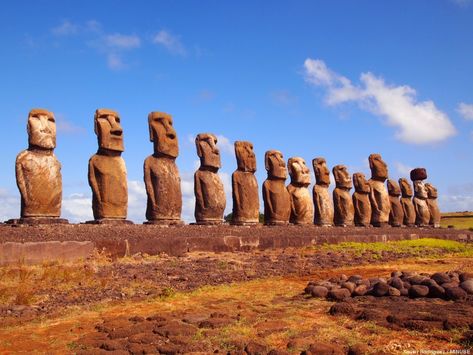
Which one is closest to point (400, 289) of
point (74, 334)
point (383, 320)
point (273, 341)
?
point (383, 320)

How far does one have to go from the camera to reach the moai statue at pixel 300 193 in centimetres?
1895

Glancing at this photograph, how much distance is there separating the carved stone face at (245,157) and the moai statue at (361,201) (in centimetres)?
752

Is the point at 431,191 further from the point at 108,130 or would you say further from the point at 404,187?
the point at 108,130

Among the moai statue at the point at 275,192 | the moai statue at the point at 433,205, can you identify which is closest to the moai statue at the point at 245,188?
the moai statue at the point at 275,192

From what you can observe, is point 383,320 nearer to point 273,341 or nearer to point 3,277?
point 273,341

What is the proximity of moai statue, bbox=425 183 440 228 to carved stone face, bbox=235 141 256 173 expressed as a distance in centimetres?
1569

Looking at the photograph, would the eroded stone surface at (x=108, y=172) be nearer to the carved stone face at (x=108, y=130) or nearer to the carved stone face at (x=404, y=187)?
the carved stone face at (x=108, y=130)

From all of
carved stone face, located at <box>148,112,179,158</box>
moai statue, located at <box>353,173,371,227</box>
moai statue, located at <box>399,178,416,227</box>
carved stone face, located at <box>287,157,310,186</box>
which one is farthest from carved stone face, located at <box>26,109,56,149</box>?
moai statue, located at <box>399,178,416,227</box>

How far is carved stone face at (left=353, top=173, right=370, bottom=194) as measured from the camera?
23.1 meters

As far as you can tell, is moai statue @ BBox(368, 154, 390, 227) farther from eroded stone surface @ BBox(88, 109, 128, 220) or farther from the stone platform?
eroded stone surface @ BBox(88, 109, 128, 220)

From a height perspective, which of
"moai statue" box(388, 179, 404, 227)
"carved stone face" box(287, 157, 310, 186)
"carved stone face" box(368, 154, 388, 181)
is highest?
"carved stone face" box(368, 154, 388, 181)

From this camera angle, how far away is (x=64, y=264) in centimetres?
816

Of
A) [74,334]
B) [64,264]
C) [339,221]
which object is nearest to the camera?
[74,334]

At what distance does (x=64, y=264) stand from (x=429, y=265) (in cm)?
754
